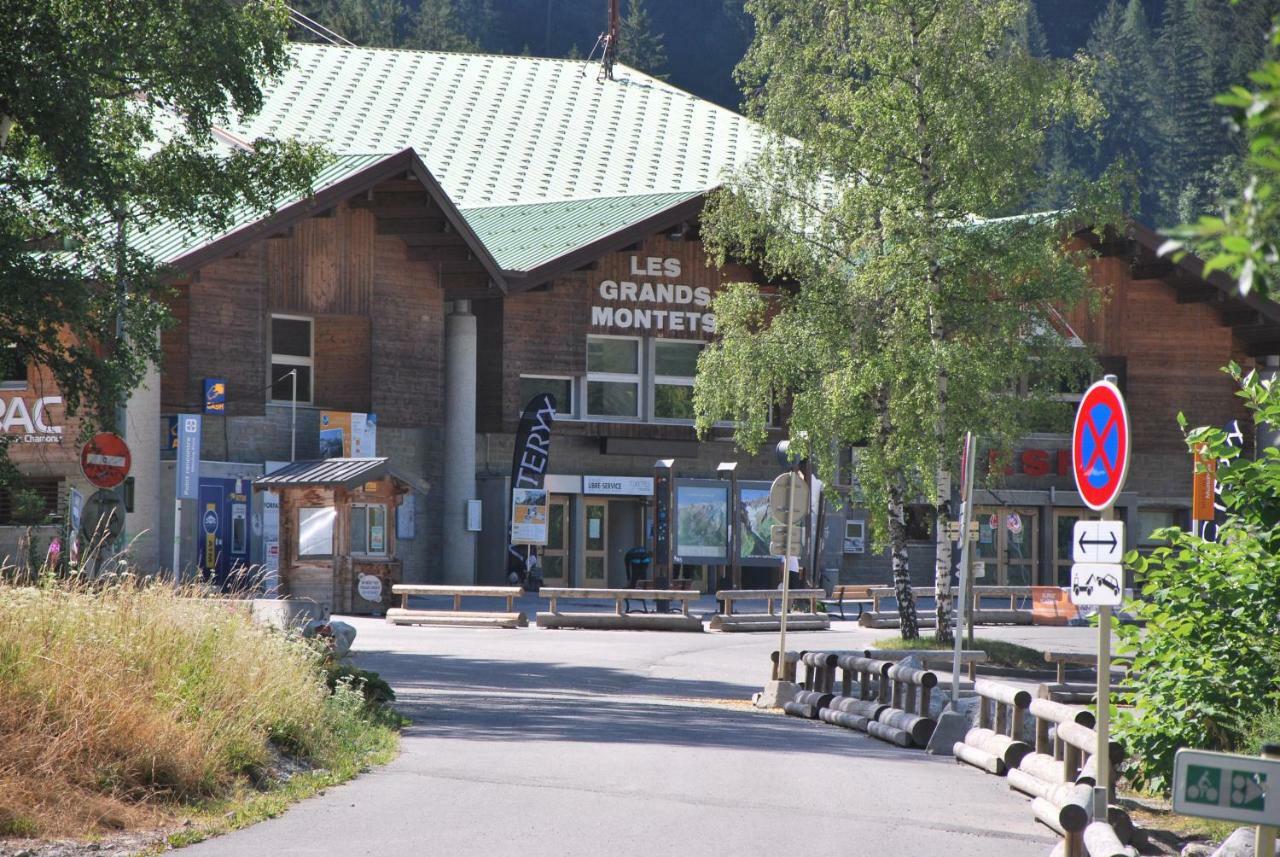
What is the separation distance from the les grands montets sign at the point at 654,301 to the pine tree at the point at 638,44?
67347mm

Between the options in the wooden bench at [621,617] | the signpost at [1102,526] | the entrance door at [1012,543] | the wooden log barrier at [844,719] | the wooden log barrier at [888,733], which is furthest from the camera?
the entrance door at [1012,543]

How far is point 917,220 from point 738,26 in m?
101

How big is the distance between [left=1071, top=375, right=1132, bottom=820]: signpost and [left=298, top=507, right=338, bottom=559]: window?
25.3 metres

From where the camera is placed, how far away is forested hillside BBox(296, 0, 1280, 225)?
103250mm

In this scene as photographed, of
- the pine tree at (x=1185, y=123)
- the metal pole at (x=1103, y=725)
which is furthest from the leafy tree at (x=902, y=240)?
the pine tree at (x=1185, y=123)

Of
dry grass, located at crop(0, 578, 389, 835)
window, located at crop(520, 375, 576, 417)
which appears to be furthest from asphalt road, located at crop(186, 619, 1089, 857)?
window, located at crop(520, 375, 576, 417)

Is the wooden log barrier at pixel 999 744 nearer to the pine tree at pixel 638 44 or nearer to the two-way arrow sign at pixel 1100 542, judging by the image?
the two-way arrow sign at pixel 1100 542

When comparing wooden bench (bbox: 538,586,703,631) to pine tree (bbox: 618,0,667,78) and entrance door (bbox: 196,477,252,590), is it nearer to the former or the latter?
entrance door (bbox: 196,477,252,590)

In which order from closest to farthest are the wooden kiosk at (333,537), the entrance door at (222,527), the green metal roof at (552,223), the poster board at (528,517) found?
the wooden kiosk at (333,537) < the entrance door at (222,527) < the poster board at (528,517) < the green metal roof at (552,223)

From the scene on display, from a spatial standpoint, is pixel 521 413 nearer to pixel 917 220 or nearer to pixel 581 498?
pixel 581 498

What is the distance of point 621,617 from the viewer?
108 ft

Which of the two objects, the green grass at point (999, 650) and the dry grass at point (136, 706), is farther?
the green grass at point (999, 650)

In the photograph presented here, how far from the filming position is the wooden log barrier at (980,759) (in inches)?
521

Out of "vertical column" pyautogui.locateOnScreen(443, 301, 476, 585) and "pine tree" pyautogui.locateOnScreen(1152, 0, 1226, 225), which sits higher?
"pine tree" pyautogui.locateOnScreen(1152, 0, 1226, 225)
